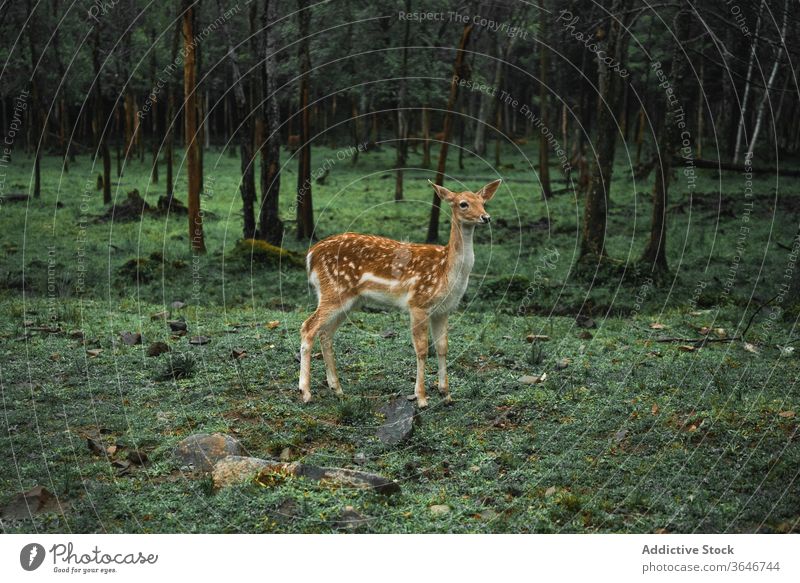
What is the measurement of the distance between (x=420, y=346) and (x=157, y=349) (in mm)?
4613

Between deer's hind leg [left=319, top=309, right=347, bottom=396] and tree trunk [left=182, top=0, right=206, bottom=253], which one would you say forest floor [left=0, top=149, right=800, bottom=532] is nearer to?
deer's hind leg [left=319, top=309, right=347, bottom=396]

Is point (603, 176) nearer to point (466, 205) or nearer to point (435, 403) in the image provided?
point (466, 205)

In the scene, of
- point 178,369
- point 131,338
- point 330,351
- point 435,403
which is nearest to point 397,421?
point 435,403

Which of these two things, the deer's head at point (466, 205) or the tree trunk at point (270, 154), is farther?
the tree trunk at point (270, 154)

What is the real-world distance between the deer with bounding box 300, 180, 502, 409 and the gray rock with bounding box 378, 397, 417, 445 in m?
0.47

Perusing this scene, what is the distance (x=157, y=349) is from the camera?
13539 mm

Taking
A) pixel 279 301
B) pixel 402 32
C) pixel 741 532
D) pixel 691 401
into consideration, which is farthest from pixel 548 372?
pixel 402 32

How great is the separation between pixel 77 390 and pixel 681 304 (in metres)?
12.2

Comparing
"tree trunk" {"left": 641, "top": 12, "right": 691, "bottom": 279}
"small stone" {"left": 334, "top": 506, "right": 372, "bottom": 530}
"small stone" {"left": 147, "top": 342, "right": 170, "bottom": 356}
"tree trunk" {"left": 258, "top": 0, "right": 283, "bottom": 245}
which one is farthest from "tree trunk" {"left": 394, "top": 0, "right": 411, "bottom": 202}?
"small stone" {"left": 334, "top": 506, "right": 372, "bottom": 530}

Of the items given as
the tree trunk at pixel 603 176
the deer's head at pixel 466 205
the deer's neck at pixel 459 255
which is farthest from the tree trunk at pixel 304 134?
the deer's head at pixel 466 205

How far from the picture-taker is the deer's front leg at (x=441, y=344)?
1166cm

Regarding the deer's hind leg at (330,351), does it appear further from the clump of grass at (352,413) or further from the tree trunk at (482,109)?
the tree trunk at (482,109)

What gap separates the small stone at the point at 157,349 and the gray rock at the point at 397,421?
4437 millimetres

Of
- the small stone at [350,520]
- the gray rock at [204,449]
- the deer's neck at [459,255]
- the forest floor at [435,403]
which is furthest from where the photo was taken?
the deer's neck at [459,255]
